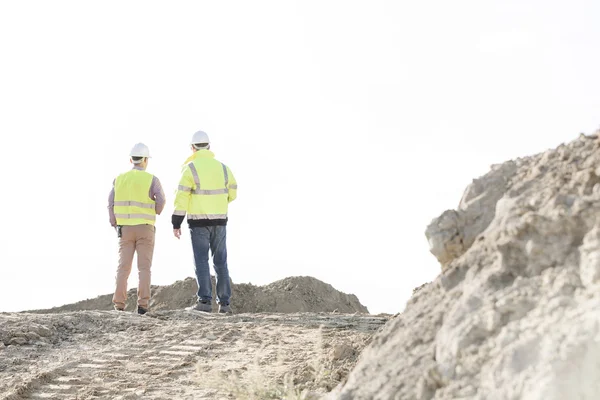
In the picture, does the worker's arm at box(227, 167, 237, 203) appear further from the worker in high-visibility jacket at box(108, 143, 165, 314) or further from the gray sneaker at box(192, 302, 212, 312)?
the gray sneaker at box(192, 302, 212, 312)

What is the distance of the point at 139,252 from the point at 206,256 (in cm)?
102

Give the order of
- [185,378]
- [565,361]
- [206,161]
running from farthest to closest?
[206,161], [185,378], [565,361]

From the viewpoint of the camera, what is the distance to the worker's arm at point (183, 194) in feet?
38.5

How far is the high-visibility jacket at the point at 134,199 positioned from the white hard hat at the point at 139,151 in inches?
13.3

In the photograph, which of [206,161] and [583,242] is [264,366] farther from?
[206,161]

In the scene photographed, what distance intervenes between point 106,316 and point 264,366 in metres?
4.48

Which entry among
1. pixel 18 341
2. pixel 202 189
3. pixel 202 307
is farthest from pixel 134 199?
pixel 18 341

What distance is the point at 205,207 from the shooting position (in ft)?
38.7

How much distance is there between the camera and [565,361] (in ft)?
9.95

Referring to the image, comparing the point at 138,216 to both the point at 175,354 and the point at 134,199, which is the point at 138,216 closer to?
the point at 134,199

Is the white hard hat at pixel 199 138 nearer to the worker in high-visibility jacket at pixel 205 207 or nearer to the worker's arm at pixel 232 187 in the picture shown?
the worker in high-visibility jacket at pixel 205 207

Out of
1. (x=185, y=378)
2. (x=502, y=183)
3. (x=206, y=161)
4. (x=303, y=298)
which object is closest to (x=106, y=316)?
(x=206, y=161)

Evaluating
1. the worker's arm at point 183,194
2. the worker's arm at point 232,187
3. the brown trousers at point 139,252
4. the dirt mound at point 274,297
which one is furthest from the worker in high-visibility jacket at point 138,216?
the dirt mound at point 274,297

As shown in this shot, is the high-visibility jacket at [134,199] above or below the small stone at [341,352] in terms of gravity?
above
